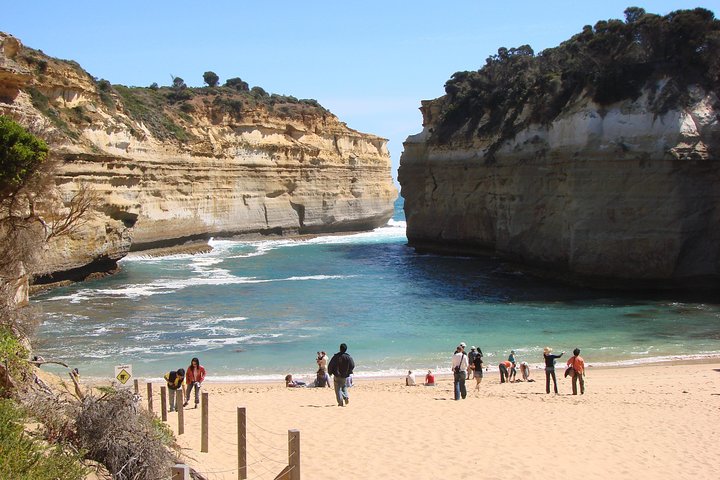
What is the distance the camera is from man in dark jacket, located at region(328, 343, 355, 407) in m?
11.6

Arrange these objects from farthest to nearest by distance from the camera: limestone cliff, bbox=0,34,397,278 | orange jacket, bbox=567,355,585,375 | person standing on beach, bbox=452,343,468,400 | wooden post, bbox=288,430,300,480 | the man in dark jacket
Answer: limestone cliff, bbox=0,34,397,278 → orange jacket, bbox=567,355,585,375 → person standing on beach, bbox=452,343,468,400 → the man in dark jacket → wooden post, bbox=288,430,300,480

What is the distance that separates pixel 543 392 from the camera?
14086 mm

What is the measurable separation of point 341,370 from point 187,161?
109 ft

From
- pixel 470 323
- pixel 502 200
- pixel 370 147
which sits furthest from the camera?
pixel 370 147

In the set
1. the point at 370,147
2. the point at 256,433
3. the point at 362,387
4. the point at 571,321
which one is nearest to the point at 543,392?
the point at 362,387

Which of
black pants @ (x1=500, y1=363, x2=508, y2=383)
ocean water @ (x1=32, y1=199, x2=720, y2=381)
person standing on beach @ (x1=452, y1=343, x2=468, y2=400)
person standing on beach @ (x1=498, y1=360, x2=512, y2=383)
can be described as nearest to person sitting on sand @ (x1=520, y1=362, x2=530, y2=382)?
person standing on beach @ (x1=498, y1=360, x2=512, y2=383)

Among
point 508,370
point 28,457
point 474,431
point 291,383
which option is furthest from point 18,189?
point 508,370

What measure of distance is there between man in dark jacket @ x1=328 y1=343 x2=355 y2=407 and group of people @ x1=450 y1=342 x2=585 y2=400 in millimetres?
2235

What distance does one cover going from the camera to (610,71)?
27688 millimetres

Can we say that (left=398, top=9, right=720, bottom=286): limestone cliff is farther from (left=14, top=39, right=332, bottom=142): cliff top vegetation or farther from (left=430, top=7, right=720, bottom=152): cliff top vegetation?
(left=14, top=39, right=332, bottom=142): cliff top vegetation

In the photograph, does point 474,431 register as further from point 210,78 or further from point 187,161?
point 210,78

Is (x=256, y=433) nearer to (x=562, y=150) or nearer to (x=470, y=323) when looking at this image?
(x=470, y=323)

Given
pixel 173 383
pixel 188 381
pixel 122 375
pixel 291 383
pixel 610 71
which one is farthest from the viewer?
pixel 610 71

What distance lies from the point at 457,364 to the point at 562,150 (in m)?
17.9
